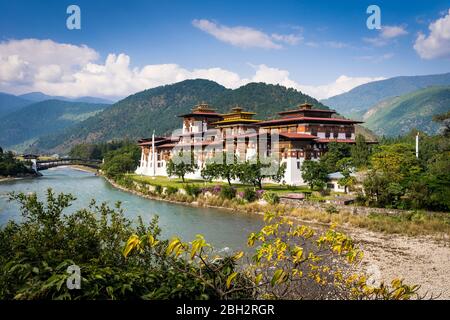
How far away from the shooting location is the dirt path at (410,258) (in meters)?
16.4

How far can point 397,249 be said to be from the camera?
70.3 ft

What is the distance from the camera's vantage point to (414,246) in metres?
21.8

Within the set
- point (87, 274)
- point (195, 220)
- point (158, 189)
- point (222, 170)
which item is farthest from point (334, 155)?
point (87, 274)

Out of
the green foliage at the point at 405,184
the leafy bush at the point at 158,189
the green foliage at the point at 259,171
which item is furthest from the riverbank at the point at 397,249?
the leafy bush at the point at 158,189

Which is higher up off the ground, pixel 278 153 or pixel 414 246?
pixel 278 153

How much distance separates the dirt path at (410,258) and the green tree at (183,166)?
26.9m

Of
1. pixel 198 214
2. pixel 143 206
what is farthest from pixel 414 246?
pixel 143 206

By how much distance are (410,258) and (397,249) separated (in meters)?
1.74

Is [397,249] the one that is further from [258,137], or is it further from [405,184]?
[258,137]

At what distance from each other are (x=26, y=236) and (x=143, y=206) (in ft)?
94.6

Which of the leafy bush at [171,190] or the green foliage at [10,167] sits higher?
the green foliage at [10,167]

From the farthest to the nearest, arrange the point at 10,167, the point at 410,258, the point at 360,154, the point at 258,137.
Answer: the point at 10,167 → the point at 258,137 → the point at 360,154 → the point at 410,258

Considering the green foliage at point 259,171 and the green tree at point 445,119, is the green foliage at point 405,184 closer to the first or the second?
the green tree at point 445,119
